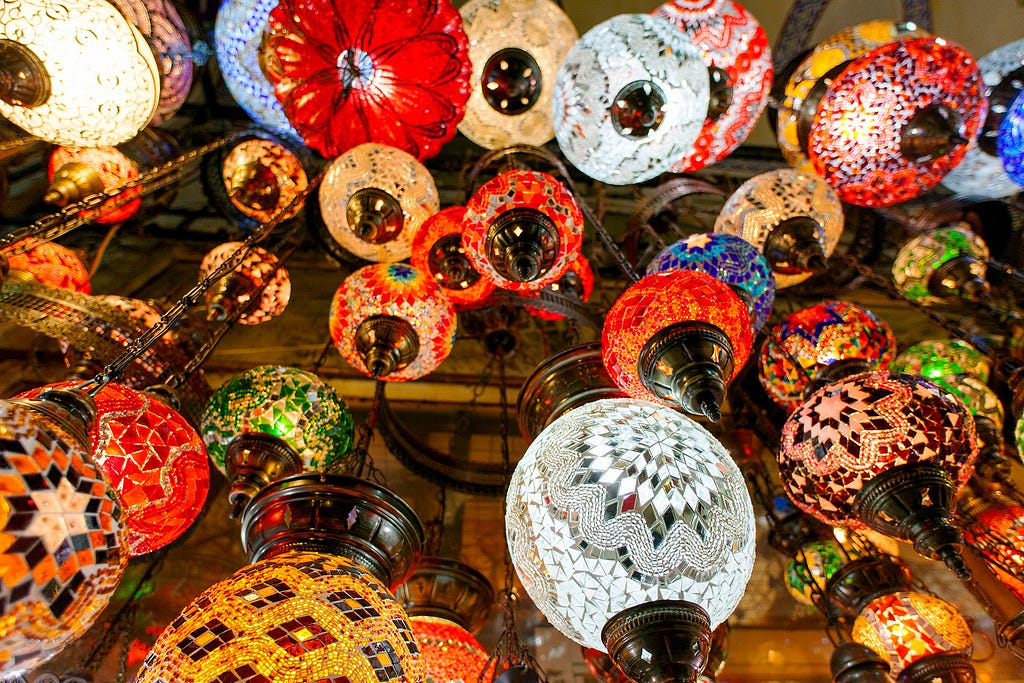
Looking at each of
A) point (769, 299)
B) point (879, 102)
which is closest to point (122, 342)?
point (769, 299)

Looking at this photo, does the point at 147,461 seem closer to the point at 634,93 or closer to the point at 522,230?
the point at 522,230

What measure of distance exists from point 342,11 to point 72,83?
0.56 meters

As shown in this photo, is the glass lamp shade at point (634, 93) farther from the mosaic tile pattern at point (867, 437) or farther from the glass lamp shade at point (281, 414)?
the glass lamp shade at point (281, 414)

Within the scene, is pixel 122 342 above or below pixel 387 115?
below

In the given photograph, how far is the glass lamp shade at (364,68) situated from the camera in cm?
134

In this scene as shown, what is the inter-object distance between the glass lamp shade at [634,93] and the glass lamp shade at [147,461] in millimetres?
976

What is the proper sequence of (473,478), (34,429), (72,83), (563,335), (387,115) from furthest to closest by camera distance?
(563,335), (473,478), (387,115), (72,83), (34,429)

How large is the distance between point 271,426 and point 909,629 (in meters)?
1.46

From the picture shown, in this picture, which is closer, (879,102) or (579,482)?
(579,482)

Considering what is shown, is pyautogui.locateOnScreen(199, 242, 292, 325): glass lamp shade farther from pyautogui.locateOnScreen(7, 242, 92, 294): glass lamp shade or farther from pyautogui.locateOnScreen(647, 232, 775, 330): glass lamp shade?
pyautogui.locateOnScreen(647, 232, 775, 330): glass lamp shade

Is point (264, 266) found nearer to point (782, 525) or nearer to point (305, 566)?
point (305, 566)

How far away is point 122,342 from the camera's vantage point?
1230mm

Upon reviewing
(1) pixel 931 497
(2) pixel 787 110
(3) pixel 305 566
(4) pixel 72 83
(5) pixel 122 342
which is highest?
(2) pixel 787 110

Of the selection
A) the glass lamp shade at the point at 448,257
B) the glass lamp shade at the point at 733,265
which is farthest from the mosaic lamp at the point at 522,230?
the glass lamp shade at the point at 733,265
